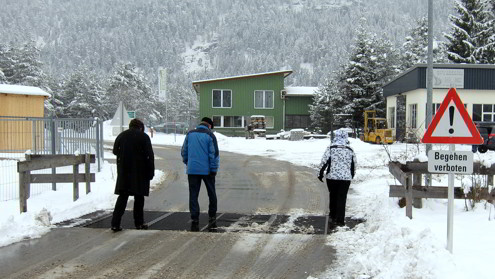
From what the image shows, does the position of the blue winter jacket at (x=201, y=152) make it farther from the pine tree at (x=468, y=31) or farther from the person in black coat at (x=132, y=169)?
the pine tree at (x=468, y=31)

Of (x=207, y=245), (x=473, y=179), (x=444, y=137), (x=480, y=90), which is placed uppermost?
(x=480, y=90)

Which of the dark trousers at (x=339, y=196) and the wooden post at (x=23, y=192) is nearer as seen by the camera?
the dark trousers at (x=339, y=196)

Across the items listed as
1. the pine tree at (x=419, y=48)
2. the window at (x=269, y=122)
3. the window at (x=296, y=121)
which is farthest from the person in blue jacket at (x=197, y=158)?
the pine tree at (x=419, y=48)

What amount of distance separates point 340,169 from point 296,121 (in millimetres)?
45942

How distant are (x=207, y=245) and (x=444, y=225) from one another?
11.2 ft

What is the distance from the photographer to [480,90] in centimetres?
3275

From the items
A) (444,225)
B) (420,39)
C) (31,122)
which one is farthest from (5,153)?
(420,39)

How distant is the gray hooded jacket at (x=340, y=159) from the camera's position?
26.4 ft

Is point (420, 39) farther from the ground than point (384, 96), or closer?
farther from the ground

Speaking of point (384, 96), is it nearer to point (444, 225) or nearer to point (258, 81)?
point (258, 81)

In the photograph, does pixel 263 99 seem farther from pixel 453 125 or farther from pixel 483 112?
pixel 453 125

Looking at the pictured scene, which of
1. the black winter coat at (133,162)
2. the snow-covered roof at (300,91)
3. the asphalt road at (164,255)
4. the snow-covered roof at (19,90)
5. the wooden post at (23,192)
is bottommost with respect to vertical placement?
the asphalt road at (164,255)

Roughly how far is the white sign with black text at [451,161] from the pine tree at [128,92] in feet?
205

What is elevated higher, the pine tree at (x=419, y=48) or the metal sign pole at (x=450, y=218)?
the pine tree at (x=419, y=48)
